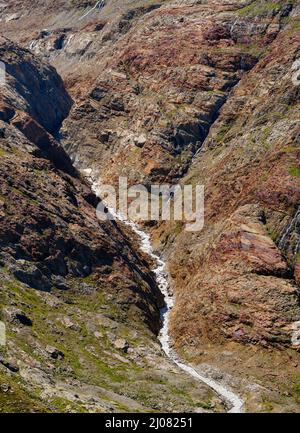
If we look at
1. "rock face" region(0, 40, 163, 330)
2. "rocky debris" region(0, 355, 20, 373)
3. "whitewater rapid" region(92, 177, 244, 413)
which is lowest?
"whitewater rapid" region(92, 177, 244, 413)

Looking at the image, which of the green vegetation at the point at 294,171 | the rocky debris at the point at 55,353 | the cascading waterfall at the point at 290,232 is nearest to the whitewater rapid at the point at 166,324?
the rocky debris at the point at 55,353

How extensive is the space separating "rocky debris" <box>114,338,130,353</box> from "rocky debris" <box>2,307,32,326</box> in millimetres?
17014

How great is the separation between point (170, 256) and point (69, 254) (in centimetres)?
3587

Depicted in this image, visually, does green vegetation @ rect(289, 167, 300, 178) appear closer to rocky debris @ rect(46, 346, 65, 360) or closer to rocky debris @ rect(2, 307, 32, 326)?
rocky debris @ rect(2, 307, 32, 326)

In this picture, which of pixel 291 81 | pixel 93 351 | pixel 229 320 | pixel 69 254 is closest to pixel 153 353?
pixel 93 351

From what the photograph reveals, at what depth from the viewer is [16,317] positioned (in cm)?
10156

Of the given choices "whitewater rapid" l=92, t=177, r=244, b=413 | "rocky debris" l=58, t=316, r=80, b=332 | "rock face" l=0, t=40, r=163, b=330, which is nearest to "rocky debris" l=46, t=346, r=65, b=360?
"rocky debris" l=58, t=316, r=80, b=332

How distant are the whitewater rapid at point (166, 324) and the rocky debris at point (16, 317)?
29.1 m

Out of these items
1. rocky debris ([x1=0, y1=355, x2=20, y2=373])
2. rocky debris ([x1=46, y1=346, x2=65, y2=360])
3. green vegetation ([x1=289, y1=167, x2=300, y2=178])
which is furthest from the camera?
green vegetation ([x1=289, y1=167, x2=300, y2=178])

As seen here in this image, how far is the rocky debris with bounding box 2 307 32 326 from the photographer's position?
101m

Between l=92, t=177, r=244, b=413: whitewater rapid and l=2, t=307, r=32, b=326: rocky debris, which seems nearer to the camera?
l=92, t=177, r=244, b=413: whitewater rapid

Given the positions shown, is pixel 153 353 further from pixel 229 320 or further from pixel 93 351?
pixel 229 320

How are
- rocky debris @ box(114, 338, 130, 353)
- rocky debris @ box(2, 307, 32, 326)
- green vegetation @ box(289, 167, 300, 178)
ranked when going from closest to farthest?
rocky debris @ box(2, 307, 32, 326) → rocky debris @ box(114, 338, 130, 353) → green vegetation @ box(289, 167, 300, 178)
